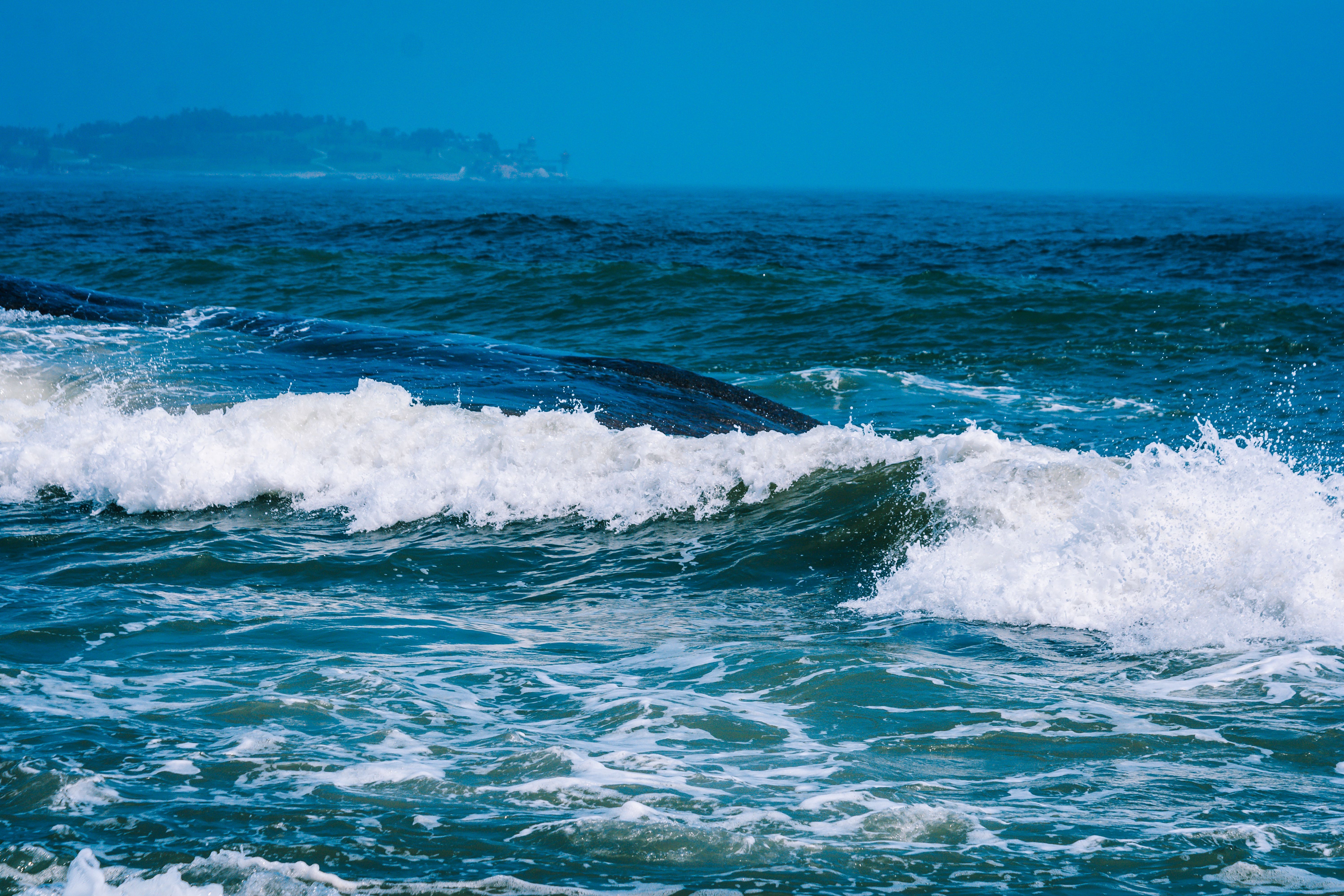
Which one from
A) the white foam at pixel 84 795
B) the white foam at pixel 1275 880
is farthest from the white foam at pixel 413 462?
the white foam at pixel 1275 880

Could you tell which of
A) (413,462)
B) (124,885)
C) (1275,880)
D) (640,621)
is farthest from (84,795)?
(413,462)

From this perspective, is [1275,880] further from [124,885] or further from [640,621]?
[640,621]

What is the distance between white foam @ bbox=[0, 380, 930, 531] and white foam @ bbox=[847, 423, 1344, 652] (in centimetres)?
184

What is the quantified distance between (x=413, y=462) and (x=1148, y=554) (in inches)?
259

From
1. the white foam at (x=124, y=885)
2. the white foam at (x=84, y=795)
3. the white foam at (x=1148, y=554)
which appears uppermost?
the white foam at (x=1148, y=554)

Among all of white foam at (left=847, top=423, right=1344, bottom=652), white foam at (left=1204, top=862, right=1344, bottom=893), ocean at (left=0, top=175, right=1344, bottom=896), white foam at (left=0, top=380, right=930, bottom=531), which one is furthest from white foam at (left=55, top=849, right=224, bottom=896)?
white foam at (left=0, top=380, right=930, bottom=531)

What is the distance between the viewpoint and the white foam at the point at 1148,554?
23.0ft

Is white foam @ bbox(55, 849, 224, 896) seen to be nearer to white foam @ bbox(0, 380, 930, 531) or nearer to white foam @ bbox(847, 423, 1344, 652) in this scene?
white foam @ bbox(847, 423, 1344, 652)

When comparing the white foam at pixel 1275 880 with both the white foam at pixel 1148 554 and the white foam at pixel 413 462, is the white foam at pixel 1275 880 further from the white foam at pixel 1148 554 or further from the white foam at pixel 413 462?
the white foam at pixel 413 462

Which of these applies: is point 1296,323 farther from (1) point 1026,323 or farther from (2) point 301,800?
(2) point 301,800

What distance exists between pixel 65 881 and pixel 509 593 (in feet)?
14.6

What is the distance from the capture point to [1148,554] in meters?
7.58

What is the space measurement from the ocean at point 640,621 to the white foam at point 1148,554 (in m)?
0.03

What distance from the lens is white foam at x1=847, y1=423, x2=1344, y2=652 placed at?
7000 millimetres
